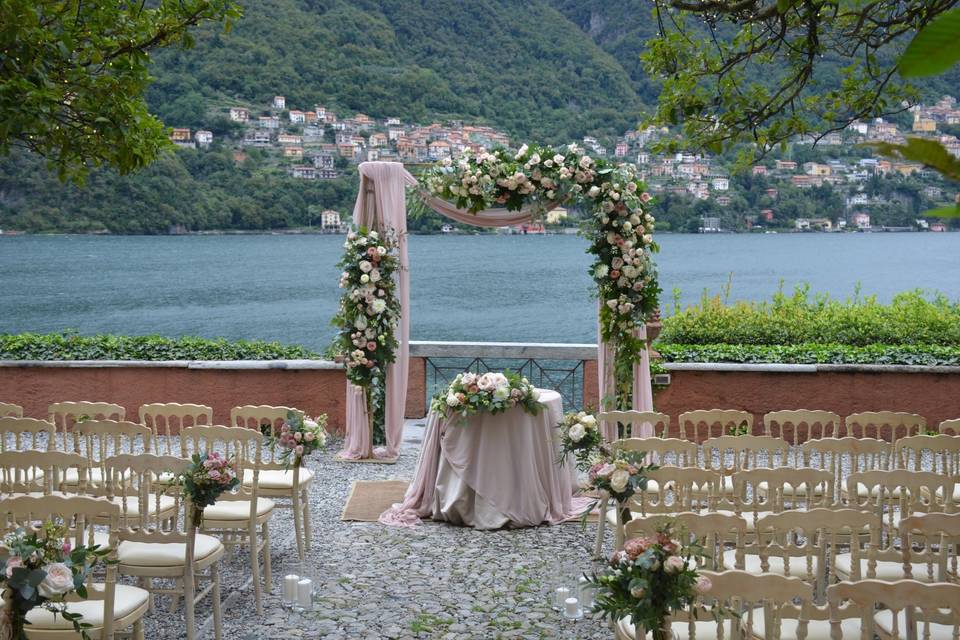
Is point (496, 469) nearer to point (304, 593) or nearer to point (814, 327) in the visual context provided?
point (304, 593)

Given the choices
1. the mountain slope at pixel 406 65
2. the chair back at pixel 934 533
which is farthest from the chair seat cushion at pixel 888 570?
the mountain slope at pixel 406 65

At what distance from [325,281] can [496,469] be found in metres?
43.8

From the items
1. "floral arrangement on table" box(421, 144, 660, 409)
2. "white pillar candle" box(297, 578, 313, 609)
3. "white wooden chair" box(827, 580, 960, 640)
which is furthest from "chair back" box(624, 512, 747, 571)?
"floral arrangement on table" box(421, 144, 660, 409)

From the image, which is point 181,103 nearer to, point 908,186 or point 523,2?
point 523,2

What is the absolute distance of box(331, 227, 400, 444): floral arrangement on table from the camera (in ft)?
27.0

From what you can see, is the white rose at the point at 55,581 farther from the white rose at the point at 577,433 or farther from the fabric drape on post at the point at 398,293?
the fabric drape on post at the point at 398,293

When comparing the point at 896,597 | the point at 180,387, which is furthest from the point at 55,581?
the point at 180,387

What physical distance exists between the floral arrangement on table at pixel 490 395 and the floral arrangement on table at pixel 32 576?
3.33m

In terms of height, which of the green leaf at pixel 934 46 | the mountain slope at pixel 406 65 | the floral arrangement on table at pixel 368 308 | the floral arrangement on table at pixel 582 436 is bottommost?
the floral arrangement on table at pixel 582 436

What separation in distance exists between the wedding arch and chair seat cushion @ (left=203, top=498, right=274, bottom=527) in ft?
9.00

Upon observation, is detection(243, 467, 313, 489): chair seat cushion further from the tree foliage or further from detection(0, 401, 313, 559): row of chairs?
the tree foliage

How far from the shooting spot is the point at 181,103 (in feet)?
Result: 93.6

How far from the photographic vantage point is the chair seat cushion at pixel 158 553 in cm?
447

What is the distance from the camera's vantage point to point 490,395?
636cm
